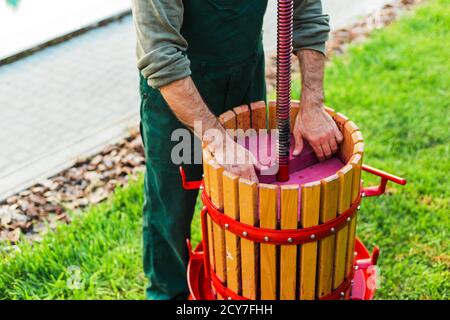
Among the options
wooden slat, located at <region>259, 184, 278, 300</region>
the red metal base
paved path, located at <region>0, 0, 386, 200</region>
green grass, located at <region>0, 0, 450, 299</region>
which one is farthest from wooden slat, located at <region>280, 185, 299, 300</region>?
paved path, located at <region>0, 0, 386, 200</region>

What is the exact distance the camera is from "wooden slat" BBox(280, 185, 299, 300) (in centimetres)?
180

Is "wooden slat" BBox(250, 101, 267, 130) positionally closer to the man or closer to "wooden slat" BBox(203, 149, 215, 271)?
the man

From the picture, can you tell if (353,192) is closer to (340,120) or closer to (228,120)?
(340,120)

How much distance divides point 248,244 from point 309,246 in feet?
0.63

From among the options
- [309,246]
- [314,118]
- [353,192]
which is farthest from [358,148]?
[309,246]

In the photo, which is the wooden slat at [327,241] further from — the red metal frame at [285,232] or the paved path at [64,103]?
the paved path at [64,103]

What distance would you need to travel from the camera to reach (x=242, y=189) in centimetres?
182

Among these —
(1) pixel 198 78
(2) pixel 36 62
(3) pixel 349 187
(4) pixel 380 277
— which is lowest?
(4) pixel 380 277

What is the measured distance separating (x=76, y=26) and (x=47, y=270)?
126 inches

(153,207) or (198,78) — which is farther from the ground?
(198,78)

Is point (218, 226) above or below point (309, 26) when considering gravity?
below

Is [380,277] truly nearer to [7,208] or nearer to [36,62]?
[7,208]

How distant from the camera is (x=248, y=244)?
1.95 m
